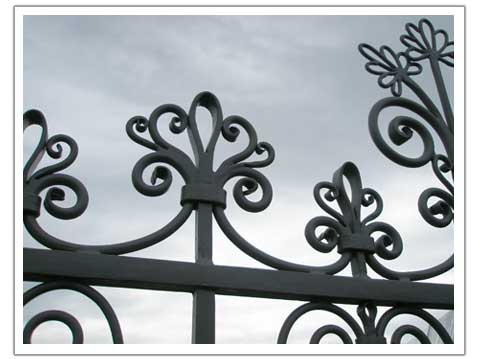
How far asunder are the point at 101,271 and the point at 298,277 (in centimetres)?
51

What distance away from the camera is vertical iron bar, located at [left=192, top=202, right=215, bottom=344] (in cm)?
A: 141

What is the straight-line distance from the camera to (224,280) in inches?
57.6

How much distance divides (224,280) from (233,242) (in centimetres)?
12

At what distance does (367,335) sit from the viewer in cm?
153

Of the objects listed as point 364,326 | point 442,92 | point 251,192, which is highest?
point 442,92

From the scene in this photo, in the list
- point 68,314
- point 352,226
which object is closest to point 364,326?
point 352,226

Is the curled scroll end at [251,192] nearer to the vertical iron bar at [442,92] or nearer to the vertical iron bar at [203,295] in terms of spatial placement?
the vertical iron bar at [203,295]

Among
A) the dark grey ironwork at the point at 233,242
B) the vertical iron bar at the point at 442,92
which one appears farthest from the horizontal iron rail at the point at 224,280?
the vertical iron bar at the point at 442,92

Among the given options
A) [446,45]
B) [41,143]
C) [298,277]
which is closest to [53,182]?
[41,143]

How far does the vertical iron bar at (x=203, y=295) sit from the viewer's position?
55.4 inches

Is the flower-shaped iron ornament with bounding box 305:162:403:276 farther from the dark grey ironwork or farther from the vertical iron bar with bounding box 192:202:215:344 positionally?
the vertical iron bar with bounding box 192:202:215:344

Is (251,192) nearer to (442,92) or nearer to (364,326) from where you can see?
(364,326)

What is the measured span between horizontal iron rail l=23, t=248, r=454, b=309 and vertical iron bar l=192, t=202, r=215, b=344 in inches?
1.0
